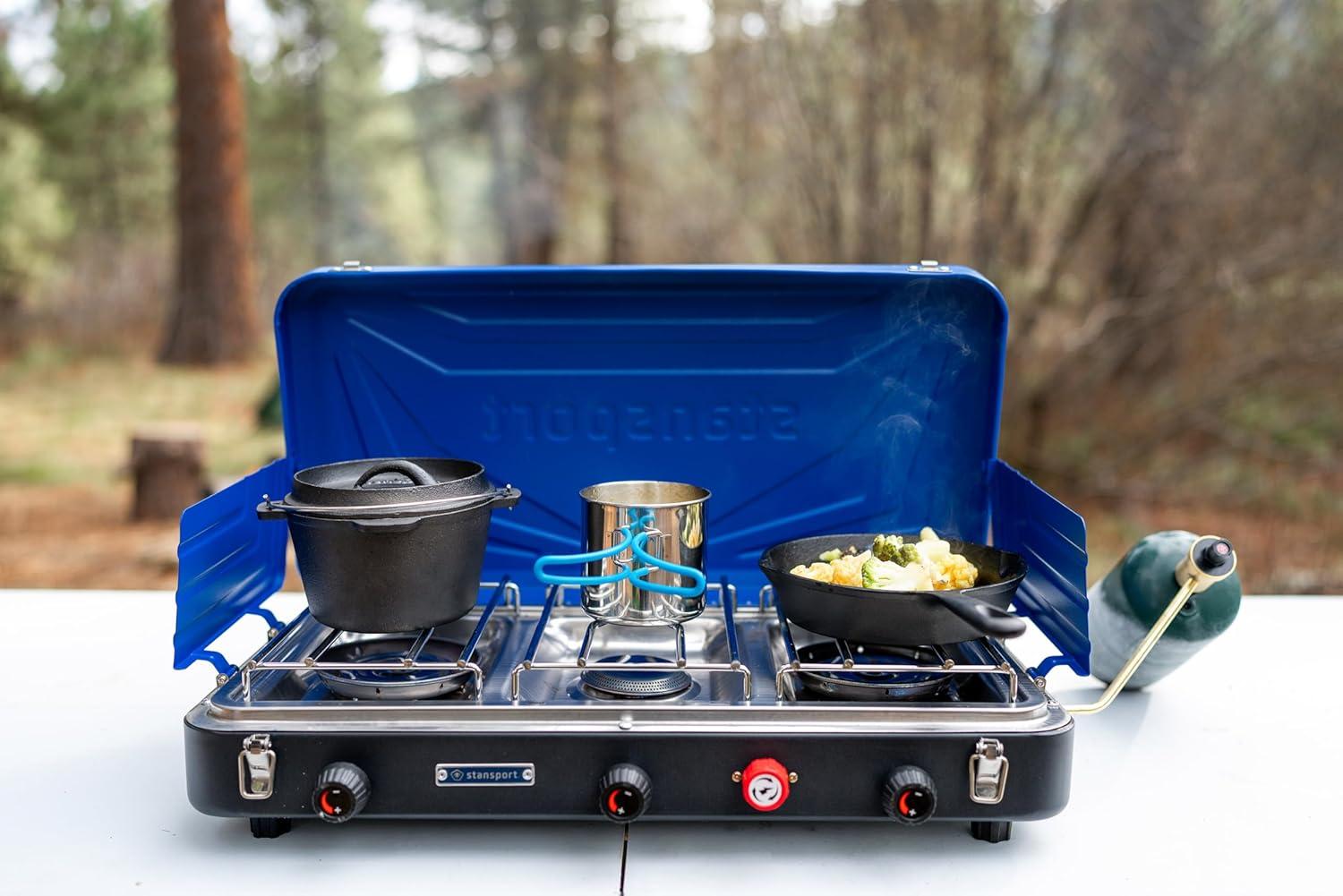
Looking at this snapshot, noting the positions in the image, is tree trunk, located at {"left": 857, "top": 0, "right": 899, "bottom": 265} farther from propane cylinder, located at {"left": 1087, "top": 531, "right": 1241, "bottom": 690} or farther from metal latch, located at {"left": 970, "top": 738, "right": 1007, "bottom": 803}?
metal latch, located at {"left": 970, "top": 738, "right": 1007, "bottom": 803}

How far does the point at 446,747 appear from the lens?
116cm

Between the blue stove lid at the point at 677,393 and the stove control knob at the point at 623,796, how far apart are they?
646 mm

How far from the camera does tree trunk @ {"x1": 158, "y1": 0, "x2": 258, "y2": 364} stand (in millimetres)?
6406

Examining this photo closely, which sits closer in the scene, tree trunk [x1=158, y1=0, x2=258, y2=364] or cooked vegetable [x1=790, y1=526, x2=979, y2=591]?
cooked vegetable [x1=790, y1=526, x2=979, y2=591]

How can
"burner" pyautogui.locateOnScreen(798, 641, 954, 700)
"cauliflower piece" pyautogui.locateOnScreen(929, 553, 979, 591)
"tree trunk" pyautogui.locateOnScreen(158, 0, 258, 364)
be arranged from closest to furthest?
"burner" pyautogui.locateOnScreen(798, 641, 954, 700) < "cauliflower piece" pyautogui.locateOnScreen(929, 553, 979, 591) < "tree trunk" pyautogui.locateOnScreen(158, 0, 258, 364)

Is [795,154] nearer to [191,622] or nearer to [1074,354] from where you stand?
[1074,354]

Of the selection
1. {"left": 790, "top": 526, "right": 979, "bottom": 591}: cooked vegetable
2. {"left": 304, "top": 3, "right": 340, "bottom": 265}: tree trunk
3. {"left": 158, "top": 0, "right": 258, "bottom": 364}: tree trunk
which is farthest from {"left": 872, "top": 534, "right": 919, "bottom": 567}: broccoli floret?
{"left": 304, "top": 3, "right": 340, "bottom": 265}: tree trunk

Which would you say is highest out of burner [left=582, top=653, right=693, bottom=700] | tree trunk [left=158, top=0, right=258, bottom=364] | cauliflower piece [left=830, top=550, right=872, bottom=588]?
tree trunk [left=158, top=0, right=258, bottom=364]

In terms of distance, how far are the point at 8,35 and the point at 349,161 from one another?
8.34 ft

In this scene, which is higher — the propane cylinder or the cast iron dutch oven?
the cast iron dutch oven

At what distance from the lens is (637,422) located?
1.76 metres

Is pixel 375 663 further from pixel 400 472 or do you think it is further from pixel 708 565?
pixel 708 565

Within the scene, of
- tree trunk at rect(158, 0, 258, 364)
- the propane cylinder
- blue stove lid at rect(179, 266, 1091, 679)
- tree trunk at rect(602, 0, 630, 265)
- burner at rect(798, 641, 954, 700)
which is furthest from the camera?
tree trunk at rect(602, 0, 630, 265)

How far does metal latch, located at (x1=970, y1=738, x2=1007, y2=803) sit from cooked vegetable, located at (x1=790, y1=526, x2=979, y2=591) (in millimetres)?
218
